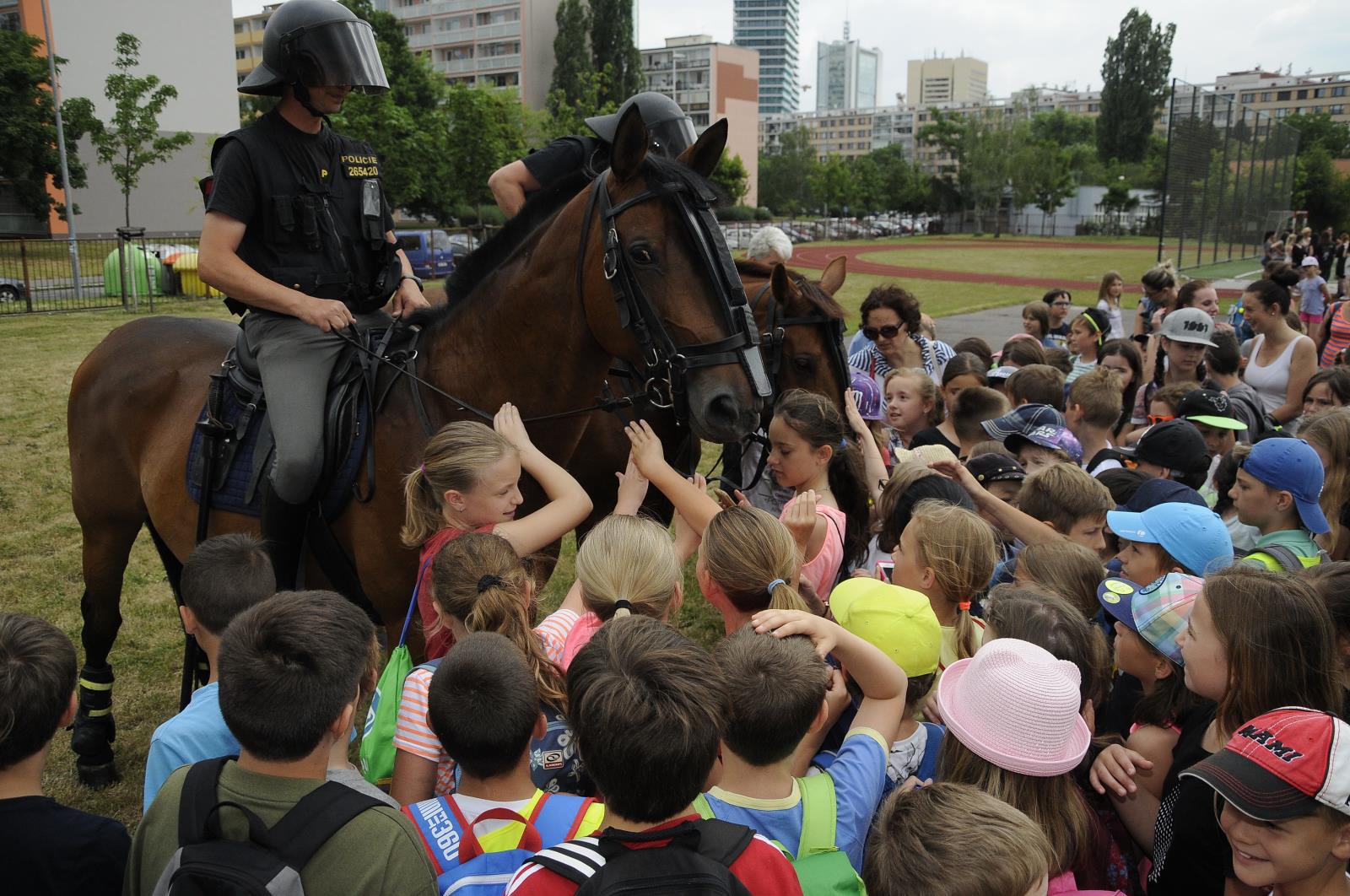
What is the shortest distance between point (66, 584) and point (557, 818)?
6134 mm

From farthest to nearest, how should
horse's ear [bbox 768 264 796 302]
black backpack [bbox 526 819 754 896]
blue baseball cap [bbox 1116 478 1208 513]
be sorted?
1. horse's ear [bbox 768 264 796 302]
2. blue baseball cap [bbox 1116 478 1208 513]
3. black backpack [bbox 526 819 754 896]

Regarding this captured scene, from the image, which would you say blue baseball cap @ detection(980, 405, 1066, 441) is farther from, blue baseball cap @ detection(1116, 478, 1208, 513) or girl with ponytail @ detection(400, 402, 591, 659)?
girl with ponytail @ detection(400, 402, 591, 659)

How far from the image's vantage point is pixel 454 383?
3.78m

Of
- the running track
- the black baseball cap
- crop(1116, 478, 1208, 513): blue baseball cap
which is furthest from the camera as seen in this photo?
the running track

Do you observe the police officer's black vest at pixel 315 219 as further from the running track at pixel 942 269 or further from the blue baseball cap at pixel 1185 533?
the running track at pixel 942 269

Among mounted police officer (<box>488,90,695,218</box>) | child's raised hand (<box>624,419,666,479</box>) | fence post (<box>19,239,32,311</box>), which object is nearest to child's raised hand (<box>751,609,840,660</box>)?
child's raised hand (<box>624,419,666,479</box>)

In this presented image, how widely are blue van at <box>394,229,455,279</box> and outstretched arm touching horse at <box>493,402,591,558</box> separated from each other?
25250 millimetres

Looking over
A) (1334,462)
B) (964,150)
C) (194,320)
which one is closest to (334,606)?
(194,320)

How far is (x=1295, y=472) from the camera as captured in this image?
3.63m

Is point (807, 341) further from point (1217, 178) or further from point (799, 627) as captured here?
point (1217, 178)

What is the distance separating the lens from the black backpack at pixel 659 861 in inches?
57.8

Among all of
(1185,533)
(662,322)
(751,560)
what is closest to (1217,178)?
(1185,533)

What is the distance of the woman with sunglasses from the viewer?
6484 millimetres

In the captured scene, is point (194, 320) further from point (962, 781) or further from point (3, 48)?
point (3, 48)
